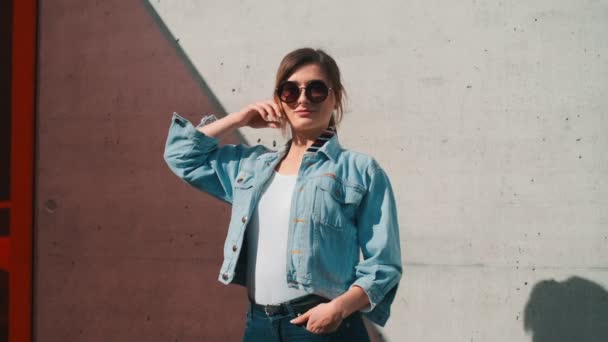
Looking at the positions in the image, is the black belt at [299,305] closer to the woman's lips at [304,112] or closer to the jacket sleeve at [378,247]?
the jacket sleeve at [378,247]

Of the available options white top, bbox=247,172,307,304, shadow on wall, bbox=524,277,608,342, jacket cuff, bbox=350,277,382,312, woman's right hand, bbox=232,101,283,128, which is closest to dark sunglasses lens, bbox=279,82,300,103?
woman's right hand, bbox=232,101,283,128

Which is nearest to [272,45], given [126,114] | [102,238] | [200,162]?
[126,114]

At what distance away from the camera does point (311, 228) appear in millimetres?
1765

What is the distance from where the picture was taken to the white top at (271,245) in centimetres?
179

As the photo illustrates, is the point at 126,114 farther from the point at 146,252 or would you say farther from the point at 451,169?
the point at 451,169

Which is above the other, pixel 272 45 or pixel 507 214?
pixel 272 45

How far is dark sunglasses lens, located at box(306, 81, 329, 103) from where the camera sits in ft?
6.08

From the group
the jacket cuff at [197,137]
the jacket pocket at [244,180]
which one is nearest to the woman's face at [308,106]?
the jacket pocket at [244,180]

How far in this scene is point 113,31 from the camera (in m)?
3.15

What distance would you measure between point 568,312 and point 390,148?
0.96 m

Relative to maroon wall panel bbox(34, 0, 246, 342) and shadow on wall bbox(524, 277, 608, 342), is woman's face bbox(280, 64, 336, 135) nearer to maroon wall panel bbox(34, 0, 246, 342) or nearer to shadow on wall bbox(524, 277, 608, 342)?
maroon wall panel bbox(34, 0, 246, 342)

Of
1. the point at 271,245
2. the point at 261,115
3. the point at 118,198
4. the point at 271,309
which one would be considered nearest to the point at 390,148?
the point at 261,115

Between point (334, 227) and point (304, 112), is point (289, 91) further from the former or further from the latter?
point (334, 227)

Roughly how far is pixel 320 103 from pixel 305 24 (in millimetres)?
1092
